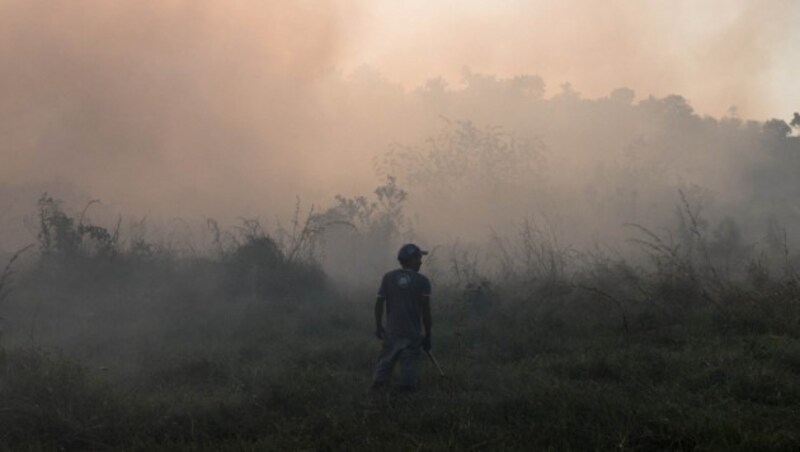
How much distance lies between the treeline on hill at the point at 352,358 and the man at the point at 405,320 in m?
0.30

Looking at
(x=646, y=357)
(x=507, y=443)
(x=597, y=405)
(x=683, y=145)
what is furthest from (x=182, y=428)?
(x=683, y=145)

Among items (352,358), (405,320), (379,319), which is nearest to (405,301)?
(405,320)

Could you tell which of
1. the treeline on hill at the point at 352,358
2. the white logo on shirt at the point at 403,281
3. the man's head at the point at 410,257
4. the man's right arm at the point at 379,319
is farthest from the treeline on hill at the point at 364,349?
the man's head at the point at 410,257

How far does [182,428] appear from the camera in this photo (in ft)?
18.4

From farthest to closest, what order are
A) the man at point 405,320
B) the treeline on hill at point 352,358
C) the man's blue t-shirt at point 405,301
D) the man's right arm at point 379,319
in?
1. the man's right arm at point 379,319
2. the man's blue t-shirt at point 405,301
3. the man at point 405,320
4. the treeline on hill at point 352,358

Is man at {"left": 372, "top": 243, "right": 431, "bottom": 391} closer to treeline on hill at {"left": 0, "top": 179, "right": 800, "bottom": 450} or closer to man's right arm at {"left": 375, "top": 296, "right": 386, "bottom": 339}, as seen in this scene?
man's right arm at {"left": 375, "top": 296, "right": 386, "bottom": 339}

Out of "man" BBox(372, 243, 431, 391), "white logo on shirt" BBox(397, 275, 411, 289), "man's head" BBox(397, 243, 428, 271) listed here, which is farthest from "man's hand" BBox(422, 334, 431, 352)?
"man's head" BBox(397, 243, 428, 271)

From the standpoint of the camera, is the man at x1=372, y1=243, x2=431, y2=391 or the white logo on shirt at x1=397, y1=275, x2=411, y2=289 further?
the white logo on shirt at x1=397, y1=275, x2=411, y2=289

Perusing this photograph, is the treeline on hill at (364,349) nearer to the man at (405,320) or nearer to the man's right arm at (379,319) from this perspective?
the man at (405,320)

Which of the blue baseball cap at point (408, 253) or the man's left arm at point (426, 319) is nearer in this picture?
the man's left arm at point (426, 319)

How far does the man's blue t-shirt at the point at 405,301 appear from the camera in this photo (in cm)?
666

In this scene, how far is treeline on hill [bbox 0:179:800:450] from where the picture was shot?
16.8ft

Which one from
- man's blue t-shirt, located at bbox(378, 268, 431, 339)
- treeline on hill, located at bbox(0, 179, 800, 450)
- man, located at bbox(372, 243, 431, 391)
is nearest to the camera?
treeline on hill, located at bbox(0, 179, 800, 450)

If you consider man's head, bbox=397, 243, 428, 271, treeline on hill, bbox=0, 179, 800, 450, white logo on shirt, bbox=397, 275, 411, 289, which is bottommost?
treeline on hill, bbox=0, 179, 800, 450
